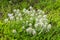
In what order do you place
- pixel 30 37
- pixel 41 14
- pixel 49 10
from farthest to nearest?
pixel 49 10
pixel 41 14
pixel 30 37

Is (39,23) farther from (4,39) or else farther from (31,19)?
(4,39)

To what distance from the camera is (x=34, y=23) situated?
6484 mm

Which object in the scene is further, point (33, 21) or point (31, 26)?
point (33, 21)

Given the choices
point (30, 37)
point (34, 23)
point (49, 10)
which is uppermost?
point (49, 10)

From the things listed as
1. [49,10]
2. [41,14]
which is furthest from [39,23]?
[49,10]

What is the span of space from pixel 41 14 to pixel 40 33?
3.46 feet

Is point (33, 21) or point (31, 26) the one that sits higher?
point (33, 21)

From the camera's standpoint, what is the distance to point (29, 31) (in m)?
6.16

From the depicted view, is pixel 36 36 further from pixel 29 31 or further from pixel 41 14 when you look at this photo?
pixel 41 14

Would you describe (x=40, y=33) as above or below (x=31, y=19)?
below

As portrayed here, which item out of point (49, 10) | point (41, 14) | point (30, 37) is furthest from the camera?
point (49, 10)

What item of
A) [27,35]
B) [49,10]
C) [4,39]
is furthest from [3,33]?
[49,10]

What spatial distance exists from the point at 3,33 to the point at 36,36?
2.99ft

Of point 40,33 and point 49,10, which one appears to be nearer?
point 40,33
